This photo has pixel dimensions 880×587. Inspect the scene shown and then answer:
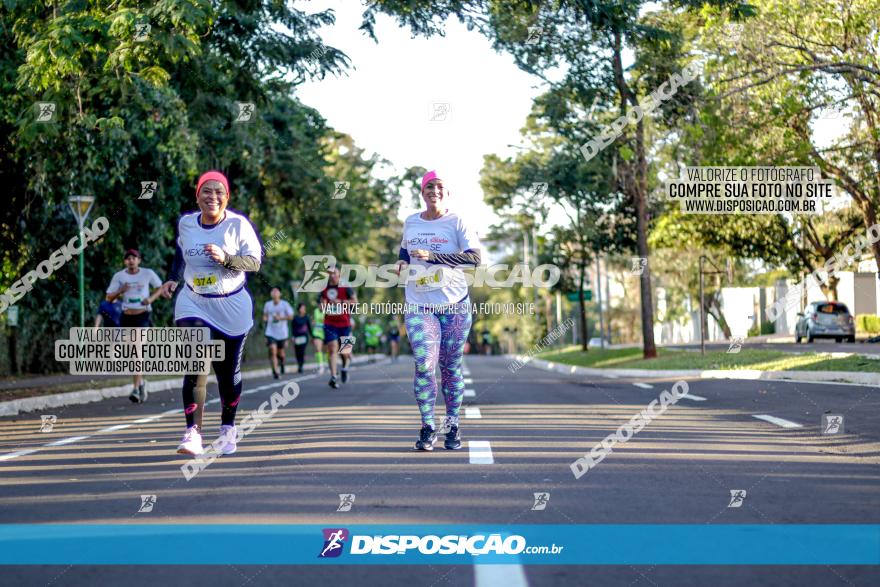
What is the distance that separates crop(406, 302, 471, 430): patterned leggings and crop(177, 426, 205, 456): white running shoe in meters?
1.71

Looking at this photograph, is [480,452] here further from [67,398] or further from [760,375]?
[760,375]

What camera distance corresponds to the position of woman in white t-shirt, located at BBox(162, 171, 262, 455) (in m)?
8.57

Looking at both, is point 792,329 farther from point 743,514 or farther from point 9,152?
point 743,514

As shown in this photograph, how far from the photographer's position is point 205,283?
8609 millimetres

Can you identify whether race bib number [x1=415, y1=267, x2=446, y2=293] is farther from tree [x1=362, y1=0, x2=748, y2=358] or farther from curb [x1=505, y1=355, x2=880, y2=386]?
tree [x1=362, y1=0, x2=748, y2=358]

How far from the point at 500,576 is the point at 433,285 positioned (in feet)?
14.7

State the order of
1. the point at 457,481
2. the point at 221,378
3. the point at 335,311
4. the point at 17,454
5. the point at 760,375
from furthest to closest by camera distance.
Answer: the point at 760,375 → the point at 335,311 → the point at 17,454 → the point at 221,378 → the point at 457,481

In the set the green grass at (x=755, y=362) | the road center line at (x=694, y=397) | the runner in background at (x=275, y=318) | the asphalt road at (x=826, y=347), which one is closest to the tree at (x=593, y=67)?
the green grass at (x=755, y=362)

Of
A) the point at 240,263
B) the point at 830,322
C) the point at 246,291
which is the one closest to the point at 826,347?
the point at 830,322

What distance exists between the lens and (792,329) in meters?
65.7

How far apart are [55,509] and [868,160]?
95.9 feet

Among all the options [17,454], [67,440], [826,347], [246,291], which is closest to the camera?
[246,291]

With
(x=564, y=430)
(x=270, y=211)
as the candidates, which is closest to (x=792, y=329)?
(x=270, y=211)

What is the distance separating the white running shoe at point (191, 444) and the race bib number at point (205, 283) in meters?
1.06
